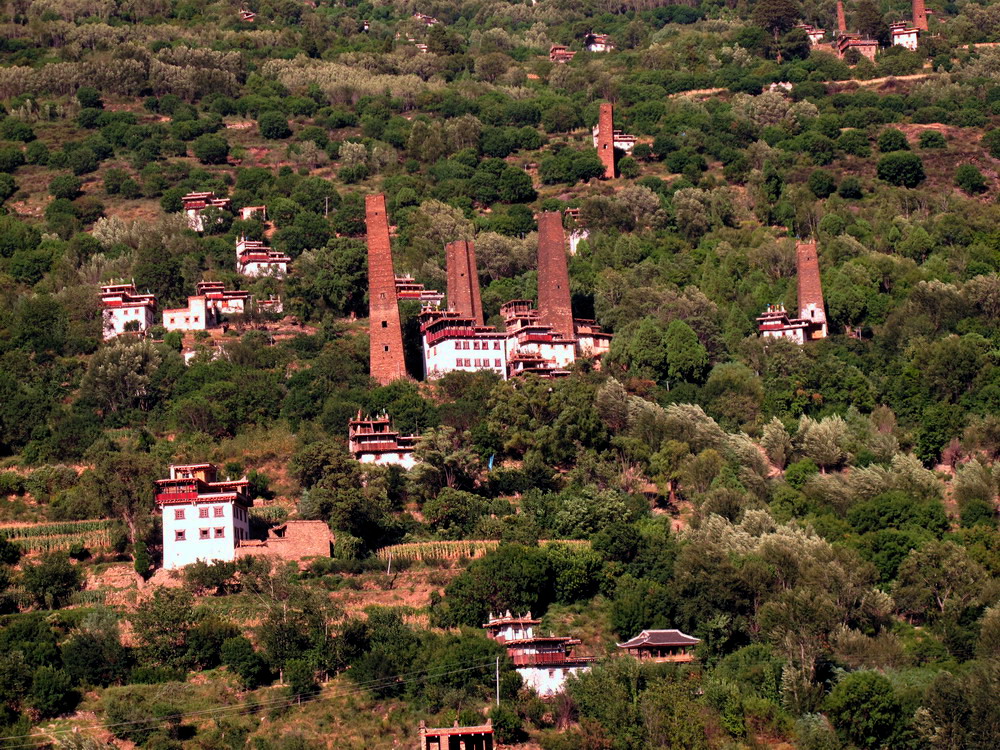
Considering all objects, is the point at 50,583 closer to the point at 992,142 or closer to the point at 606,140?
the point at 606,140

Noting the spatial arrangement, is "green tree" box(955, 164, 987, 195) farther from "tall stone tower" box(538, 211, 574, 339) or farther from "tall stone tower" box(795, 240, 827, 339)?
"tall stone tower" box(538, 211, 574, 339)

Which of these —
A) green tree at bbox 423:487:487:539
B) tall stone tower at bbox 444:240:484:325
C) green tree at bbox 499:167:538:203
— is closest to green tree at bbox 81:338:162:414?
tall stone tower at bbox 444:240:484:325

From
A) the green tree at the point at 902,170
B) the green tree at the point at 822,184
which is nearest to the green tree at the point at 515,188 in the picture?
the green tree at the point at 822,184

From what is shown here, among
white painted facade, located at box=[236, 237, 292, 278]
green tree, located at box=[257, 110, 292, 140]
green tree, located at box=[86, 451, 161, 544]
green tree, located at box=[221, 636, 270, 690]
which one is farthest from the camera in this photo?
green tree, located at box=[257, 110, 292, 140]

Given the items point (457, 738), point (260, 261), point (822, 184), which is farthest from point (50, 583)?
point (822, 184)

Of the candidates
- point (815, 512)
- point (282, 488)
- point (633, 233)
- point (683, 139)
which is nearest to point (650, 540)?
point (815, 512)

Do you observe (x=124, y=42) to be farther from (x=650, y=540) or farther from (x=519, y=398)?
(x=650, y=540)
